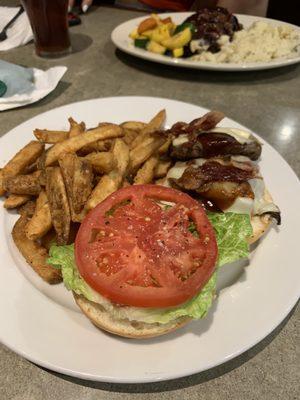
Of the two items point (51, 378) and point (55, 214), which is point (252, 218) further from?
point (51, 378)

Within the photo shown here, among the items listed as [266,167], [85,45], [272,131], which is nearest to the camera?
[266,167]

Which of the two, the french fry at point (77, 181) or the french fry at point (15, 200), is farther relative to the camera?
the french fry at point (15, 200)

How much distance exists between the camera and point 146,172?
1.95 meters

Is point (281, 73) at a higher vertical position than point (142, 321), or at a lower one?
lower

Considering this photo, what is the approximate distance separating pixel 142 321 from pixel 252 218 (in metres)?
0.80

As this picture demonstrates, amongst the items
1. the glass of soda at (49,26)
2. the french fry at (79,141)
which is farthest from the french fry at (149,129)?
the glass of soda at (49,26)

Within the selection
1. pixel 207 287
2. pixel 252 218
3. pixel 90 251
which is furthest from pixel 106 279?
pixel 252 218

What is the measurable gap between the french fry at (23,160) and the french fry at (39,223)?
30 centimetres

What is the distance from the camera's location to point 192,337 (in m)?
1.38

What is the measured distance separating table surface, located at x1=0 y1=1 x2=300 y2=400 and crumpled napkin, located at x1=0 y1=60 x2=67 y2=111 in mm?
79

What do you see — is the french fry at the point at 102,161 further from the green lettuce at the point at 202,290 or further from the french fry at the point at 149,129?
the green lettuce at the point at 202,290

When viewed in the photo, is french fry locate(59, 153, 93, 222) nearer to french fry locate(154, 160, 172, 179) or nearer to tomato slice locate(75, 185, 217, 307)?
tomato slice locate(75, 185, 217, 307)

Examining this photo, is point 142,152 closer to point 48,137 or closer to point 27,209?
point 48,137

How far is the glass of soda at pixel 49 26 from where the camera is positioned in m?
3.18
